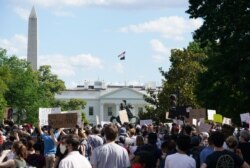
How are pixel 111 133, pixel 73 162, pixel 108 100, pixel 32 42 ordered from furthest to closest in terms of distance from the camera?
pixel 108 100
pixel 32 42
pixel 111 133
pixel 73 162

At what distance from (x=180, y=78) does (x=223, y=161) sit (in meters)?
62.8

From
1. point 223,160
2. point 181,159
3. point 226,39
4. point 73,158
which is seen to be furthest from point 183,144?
point 226,39

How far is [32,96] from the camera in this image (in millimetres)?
110188

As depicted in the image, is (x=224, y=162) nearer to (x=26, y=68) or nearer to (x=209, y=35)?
(x=209, y=35)

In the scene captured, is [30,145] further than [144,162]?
Yes

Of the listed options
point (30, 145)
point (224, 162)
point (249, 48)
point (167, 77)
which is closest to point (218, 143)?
point (224, 162)

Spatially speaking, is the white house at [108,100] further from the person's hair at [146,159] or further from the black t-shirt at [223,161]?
the person's hair at [146,159]

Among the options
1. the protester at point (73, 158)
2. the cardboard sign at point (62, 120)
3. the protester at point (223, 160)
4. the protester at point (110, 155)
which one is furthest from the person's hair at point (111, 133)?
the cardboard sign at point (62, 120)

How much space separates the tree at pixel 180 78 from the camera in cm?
7250

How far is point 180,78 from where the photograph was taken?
74.2m

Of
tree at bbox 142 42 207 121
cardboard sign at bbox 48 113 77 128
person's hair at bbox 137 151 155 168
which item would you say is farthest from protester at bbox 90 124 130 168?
tree at bbox 142 42 207 121

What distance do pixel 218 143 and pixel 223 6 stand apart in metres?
28.8

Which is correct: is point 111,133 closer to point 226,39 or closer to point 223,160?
A: point 223,160

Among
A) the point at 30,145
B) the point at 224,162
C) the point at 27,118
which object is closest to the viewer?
the point at 224,162
